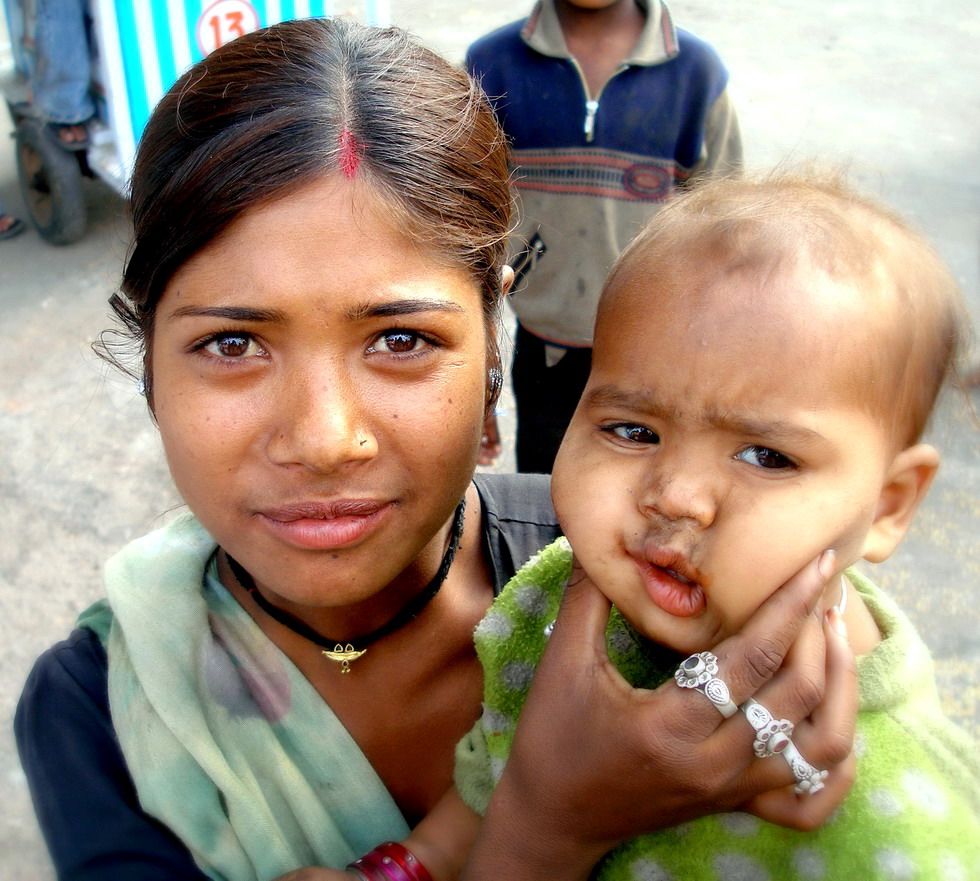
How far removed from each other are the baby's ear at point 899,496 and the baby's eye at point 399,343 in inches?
22.8

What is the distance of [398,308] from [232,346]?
0.21 m

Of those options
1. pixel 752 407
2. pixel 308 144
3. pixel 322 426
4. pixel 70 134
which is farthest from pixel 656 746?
pixel 70 134

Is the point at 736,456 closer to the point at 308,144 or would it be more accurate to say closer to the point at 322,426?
the point at 322,426

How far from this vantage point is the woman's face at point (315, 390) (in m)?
1.14

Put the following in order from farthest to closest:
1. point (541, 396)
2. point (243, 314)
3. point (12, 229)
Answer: point (12, 229) → point (541, 396) → point (243, 314)

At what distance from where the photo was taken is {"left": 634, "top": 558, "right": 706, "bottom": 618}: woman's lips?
3.61 feet

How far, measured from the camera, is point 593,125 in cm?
275

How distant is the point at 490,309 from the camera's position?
143 centimetres

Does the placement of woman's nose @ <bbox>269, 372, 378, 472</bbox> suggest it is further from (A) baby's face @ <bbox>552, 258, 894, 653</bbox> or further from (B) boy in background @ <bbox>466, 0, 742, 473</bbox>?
(B) boy in background @ <bbox>466, 0, 742, 473</bbox>

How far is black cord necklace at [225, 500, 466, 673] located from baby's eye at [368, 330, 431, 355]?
406 mm

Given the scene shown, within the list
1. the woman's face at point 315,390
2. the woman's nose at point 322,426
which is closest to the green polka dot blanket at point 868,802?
the woman's face at point 315,390

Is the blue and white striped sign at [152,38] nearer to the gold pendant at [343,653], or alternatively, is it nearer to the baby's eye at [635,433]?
the gold pendant at [343,653]

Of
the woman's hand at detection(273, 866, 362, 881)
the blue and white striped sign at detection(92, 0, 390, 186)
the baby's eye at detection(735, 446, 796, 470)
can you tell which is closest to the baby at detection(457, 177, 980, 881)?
the baby's eye at detection(735, 446, 796, 470)

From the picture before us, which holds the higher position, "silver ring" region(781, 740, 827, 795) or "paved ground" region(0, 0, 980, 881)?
"silver ring" region(781, 740, 827, 795)
